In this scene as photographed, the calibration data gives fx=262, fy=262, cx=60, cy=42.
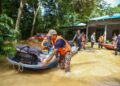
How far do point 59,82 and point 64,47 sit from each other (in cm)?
146

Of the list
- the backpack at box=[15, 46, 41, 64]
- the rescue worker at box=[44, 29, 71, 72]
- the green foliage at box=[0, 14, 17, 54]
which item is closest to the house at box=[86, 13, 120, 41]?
the rescue worker at box=[44, 29, 71, 72]

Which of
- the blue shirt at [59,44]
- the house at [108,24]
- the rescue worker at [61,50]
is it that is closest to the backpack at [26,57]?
the rescue worker at [61,50]

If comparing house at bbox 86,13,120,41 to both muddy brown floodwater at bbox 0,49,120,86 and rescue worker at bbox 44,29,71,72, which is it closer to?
muddy brown floodwater at bbox 0,49,120,86

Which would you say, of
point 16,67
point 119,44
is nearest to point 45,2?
point 119,44

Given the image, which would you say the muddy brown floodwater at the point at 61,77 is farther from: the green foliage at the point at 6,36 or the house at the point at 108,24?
the house at the point at 108,24

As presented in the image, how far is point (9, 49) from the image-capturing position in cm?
1066

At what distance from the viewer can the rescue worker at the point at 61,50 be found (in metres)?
10.4

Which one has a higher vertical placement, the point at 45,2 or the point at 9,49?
the point at 45,2

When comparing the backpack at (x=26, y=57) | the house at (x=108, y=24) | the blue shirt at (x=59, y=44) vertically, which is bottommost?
the backpack at (x=26, y=57)

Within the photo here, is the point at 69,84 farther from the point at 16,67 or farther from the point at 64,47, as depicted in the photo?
the point at 16,67

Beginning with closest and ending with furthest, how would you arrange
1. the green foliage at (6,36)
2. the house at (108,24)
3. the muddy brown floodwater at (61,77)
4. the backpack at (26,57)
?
1. the muddy brown floodwater at (61,77)
2. the green foliage at (6,36)
3. the backpack at (26,57)
4. the house at (108,24)

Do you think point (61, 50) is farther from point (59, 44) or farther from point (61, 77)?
point (61, 77)

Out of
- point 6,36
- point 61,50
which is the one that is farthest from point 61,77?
point 6,36

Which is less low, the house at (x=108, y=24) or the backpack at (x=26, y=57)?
the house at (x=108, y=24)
